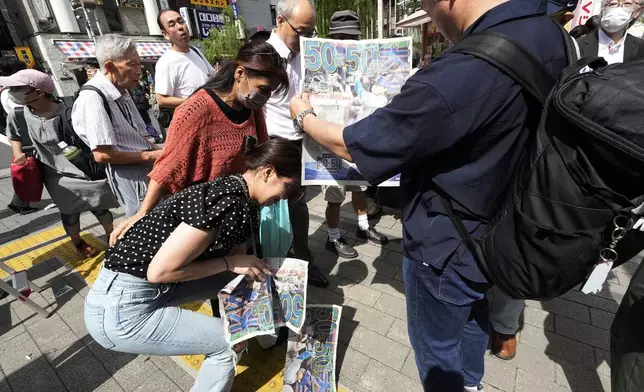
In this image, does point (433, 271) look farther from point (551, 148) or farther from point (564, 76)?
point (564, 76)

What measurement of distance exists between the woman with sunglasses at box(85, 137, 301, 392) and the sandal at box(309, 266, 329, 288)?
1229 mm

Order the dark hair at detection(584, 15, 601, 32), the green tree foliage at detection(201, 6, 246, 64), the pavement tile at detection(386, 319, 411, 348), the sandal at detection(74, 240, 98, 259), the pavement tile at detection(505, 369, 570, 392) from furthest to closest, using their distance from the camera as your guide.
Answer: the green tree foliage at detection(201, 6, 246, 64)
the sandal at detection(74, 240, 98, 259)
the dark hair at detection(584, 15, 601, 32)
the pavement tile at detection(386, 319, 411, 348)
the pavement tile at detection(505, 369, 570, 392)

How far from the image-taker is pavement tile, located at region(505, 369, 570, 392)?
184 cm

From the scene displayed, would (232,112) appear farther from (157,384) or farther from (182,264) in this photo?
(157,384)

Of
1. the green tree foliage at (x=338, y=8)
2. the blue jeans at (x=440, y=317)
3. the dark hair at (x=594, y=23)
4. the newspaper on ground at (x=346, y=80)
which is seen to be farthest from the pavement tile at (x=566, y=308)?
the green tree foliage at (x=338, y=8)

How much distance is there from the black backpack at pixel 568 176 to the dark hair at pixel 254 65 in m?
0.93

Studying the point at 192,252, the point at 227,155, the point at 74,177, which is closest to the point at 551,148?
the point at 192,252

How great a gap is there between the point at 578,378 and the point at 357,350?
4.35ft

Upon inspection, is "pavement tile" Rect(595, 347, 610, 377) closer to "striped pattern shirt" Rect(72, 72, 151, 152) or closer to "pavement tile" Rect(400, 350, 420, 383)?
"pavement tile" Rect(400, 350, 420, 383)

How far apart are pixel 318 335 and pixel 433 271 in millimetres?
933

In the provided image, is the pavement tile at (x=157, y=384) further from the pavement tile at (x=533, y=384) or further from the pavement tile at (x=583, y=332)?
the pavement tile at (x=583, y=332)

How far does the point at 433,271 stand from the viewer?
126 cm

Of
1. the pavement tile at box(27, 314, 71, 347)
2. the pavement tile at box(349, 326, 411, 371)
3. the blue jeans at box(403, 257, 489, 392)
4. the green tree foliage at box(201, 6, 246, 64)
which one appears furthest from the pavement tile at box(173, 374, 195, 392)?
the green tree foliage at box(201, 6, 246, 64)

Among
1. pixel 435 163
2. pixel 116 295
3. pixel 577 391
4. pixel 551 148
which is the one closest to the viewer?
pixel 551 148
